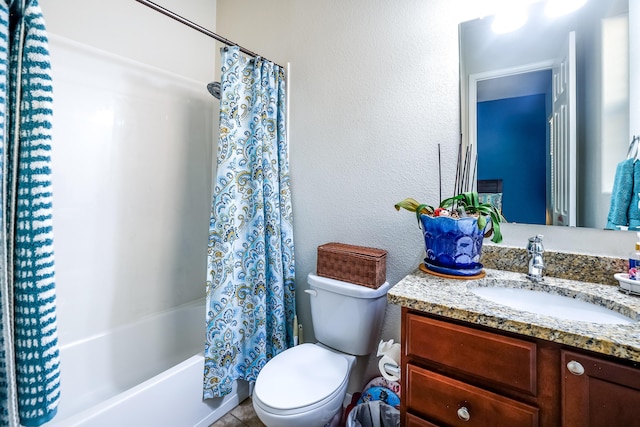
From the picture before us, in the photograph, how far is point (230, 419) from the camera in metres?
1.56

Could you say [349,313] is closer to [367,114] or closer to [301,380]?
[301,380]

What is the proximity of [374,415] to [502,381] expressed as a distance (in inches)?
27.0

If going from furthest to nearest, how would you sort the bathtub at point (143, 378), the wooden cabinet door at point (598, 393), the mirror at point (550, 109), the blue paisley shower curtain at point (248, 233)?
the blue paisley shower curtain at point (248, 233) < the bathtub at point (143, 378) < the mirror at point (550, 109) < the wooden cabinet door at point (598, 393)

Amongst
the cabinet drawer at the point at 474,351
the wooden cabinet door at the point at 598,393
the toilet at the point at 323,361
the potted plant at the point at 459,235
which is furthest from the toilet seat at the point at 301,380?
the wooden cabinet door at the point at 598,393

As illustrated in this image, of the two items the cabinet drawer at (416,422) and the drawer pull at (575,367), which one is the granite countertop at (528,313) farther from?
the cabinet drawer at (416,422)

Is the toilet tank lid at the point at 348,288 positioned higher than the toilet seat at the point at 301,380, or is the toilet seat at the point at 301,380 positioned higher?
the toilet tank lid at the point at 348,288

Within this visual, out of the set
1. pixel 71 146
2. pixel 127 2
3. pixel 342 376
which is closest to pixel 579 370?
pixel 342 376

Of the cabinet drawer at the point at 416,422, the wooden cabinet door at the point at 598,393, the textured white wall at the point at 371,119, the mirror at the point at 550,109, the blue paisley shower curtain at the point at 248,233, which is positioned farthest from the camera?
the blue paisley shower curtain at the point at 248,233

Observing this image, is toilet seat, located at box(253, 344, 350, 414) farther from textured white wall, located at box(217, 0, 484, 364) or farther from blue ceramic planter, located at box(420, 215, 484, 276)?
blue ceramic planter, located at box(420, 215, 484, 276)

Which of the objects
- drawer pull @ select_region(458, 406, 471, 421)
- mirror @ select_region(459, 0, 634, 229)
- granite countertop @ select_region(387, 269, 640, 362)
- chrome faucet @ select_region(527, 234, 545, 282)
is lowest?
drawer pull @ select_region(458, 406, 471, 421)

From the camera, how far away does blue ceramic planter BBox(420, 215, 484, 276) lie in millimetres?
1084

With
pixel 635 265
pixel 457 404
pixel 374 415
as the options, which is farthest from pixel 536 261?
pixel 374 415

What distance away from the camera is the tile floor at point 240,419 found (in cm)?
153

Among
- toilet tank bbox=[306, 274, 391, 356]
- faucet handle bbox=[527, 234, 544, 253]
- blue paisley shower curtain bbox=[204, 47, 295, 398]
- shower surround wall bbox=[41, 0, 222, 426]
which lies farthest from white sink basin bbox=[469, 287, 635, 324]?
shower surround wall bbox=[41, 0, 222, 426]
